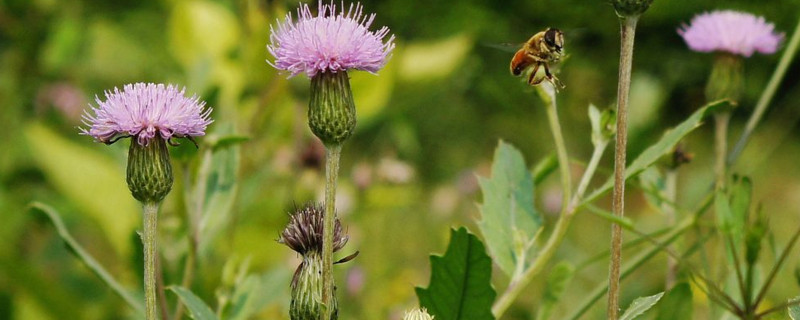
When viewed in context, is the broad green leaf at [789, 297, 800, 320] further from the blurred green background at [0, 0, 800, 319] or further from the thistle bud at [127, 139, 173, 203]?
the thistle bud at [127, 139, 173, 203]

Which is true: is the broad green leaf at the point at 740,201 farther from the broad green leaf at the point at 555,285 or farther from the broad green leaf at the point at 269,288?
the broad green leaf at the point at 269,288

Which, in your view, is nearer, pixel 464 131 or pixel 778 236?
pixel 778 236

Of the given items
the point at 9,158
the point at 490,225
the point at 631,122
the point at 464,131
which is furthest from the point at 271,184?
the point at 464,131

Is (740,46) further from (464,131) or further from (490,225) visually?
(464,131)

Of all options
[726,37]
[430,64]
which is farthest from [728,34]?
[430,64]

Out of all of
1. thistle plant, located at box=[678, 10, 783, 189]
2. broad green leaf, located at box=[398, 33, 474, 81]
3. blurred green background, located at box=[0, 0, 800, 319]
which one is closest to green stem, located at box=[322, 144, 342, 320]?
blurred green background, located at box=[0, 0, 800, 319]

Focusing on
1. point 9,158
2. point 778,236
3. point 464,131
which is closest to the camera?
point 9,158

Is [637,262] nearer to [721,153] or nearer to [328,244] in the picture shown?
[721,153]
